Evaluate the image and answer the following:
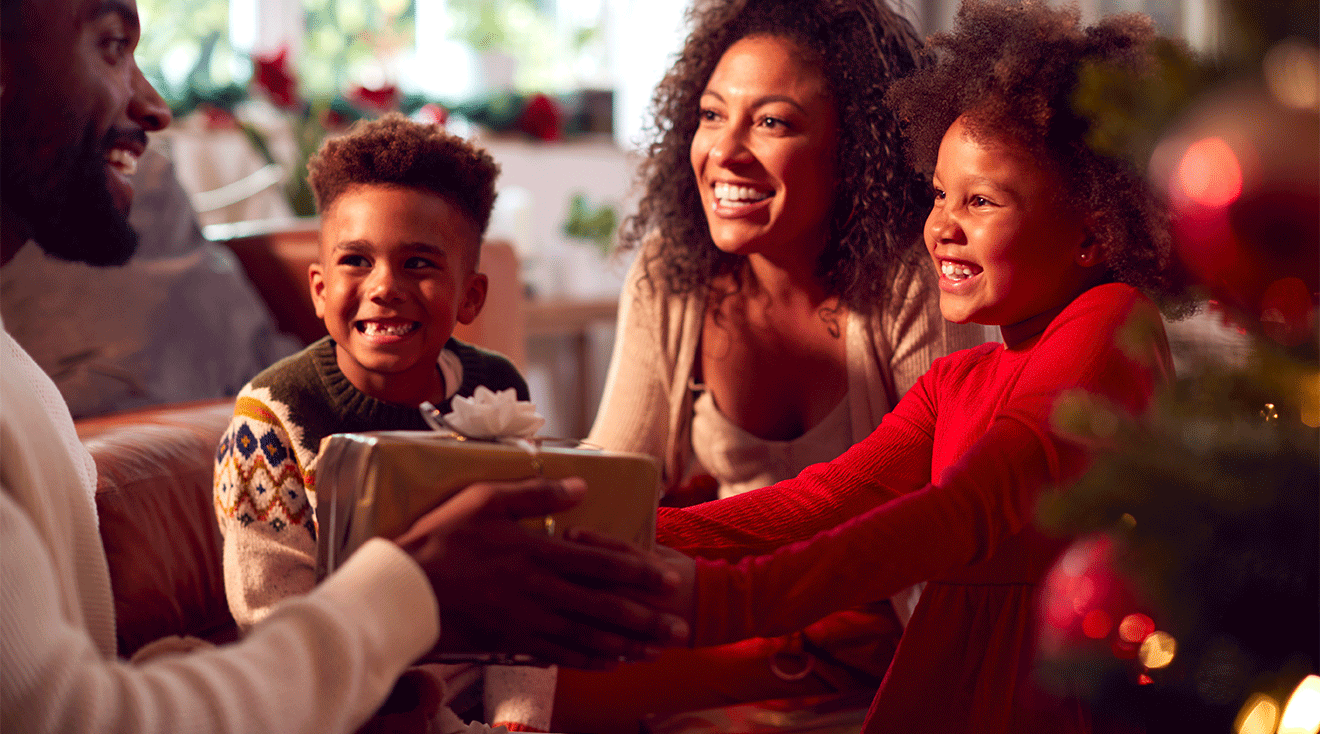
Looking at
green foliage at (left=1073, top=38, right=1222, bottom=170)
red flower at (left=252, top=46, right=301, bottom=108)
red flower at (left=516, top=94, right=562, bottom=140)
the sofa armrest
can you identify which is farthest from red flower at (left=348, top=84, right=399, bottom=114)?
green foliage at (left=1073, top=38, right=1222, bottom=170)

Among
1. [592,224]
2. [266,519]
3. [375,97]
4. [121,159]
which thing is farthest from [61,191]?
[592,224]

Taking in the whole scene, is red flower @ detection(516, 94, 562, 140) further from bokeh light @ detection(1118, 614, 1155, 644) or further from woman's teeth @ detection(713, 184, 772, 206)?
bokeh light @ detection(1118, 614, 1155, 644)

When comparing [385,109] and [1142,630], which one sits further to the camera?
[385,109]

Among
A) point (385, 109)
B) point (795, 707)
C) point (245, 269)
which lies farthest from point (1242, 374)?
point (385, 109)

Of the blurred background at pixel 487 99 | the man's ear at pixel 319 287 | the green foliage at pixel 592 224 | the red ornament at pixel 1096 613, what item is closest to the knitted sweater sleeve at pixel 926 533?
the red ornament at pixel 1096 613

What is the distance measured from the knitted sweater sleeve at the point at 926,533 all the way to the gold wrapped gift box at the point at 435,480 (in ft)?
0.23

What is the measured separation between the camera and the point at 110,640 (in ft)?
2.10

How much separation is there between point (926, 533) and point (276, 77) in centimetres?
250

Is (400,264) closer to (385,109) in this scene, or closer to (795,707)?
(795,707)

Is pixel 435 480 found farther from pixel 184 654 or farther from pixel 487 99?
pixel 487 99

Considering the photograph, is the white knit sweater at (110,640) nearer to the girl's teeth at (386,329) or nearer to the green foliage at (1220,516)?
the girl's teeth at (386,329)

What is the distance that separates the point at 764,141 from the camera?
102 cm

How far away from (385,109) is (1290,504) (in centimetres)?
282

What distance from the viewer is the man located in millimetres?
491
